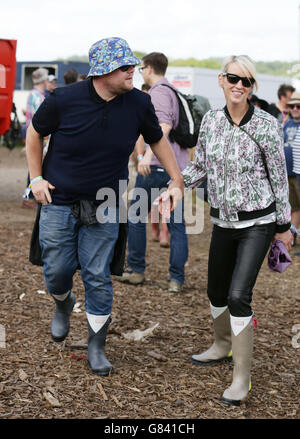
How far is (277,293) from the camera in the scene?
24.6 feet

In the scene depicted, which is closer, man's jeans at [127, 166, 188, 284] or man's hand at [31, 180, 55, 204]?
man's hand at [31, 180, 55, 204]

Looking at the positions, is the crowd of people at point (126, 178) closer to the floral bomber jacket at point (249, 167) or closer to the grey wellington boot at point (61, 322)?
the floral bomber jacket at point (249, 167)

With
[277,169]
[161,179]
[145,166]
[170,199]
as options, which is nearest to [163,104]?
[145,166]

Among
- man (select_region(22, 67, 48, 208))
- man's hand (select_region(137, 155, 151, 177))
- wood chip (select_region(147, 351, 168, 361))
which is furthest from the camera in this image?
man (select_region(22, 67, 48, 208))

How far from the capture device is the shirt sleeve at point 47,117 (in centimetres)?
422

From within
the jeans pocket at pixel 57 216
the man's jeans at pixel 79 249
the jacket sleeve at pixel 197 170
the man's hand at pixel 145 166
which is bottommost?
the man's hand at pixel 145 166

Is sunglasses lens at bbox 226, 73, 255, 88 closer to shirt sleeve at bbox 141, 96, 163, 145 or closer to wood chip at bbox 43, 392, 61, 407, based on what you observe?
shirt sleeve at bbox 141, 96, 163, 145

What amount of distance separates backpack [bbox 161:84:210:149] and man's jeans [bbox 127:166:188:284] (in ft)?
1.20

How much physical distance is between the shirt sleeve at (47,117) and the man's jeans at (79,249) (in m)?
0.48

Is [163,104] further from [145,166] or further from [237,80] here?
[237,80]

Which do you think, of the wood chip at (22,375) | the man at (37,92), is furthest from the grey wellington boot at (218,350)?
the man at (37,92)

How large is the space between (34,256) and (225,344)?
1.45m

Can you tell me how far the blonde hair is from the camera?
4289 millimetres

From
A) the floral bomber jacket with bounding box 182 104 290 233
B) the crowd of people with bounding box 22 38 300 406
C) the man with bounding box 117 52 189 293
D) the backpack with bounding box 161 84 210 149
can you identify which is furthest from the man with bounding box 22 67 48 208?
the floral bomber jacket with bounding box 182 104 290 233
